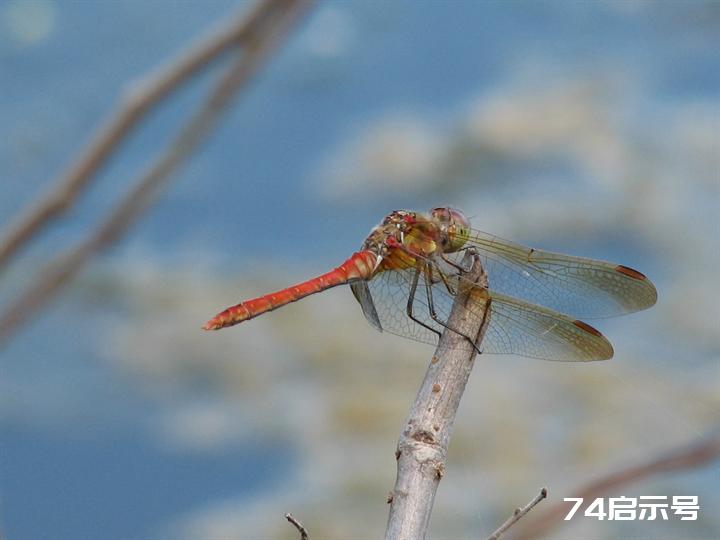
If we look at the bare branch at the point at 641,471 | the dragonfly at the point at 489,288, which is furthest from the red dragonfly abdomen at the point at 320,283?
the bare branch at the point at 641,471

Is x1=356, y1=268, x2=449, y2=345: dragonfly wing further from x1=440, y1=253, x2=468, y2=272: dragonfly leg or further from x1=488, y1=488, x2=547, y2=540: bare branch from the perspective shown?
x1=488, y1=488, x2=547, y2=540: bare branch


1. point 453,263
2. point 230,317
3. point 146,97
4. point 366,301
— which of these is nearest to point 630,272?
point 453,263

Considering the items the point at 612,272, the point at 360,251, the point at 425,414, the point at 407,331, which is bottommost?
the point at 425,414

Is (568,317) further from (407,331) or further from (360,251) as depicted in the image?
(360,251)

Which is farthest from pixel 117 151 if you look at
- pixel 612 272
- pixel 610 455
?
pixel 610 455

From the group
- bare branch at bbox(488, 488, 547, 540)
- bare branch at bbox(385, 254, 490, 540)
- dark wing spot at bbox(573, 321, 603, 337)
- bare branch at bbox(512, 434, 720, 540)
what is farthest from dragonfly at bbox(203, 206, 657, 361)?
bare branch at bbox(512, 434, 720, 540)

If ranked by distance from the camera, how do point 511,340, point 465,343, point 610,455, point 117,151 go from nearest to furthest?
point 117,151
point 465,343
point 511,340
point 610,455

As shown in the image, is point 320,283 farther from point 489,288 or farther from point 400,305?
point 489,288
